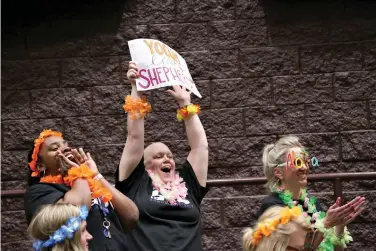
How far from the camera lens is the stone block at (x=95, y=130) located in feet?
25.4

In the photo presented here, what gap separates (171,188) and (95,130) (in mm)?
2089

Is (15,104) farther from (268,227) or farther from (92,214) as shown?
(268,227)

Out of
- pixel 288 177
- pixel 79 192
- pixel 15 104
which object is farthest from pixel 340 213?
pixel 15 104

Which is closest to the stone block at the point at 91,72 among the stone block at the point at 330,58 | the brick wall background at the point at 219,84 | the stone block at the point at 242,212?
the brick wall background at the point at 219,84

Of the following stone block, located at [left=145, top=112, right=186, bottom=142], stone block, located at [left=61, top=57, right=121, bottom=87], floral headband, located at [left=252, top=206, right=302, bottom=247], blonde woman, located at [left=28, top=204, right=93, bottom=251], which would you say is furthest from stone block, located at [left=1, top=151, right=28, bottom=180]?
floral headband, located at [left=252, top=206, right=302, bottom=247]

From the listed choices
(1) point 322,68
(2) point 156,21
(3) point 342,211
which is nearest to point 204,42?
(2) point 156,21

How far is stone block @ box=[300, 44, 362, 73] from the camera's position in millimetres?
7762

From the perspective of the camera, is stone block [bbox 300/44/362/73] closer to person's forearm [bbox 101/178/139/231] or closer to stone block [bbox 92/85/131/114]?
stone block [bbox 92/85/131/114]

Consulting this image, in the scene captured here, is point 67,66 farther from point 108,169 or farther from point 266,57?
point 266,57

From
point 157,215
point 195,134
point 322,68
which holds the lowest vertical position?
point 157,215

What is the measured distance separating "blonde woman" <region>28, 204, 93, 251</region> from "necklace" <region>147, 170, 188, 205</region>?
126cm

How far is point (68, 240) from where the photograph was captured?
4.32m

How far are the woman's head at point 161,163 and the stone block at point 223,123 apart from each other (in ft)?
5.56

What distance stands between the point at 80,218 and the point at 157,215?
1312 millimetres
